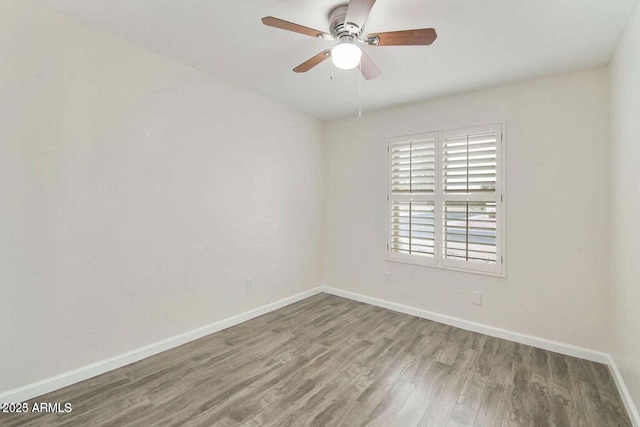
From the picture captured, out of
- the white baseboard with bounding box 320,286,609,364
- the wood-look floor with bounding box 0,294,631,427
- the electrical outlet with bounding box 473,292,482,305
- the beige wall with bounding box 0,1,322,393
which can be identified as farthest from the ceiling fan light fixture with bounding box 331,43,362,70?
the white baseboard with bounding box 320,286,609,364

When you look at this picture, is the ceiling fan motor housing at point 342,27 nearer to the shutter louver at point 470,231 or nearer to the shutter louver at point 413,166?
the shutter louver at point 413,166

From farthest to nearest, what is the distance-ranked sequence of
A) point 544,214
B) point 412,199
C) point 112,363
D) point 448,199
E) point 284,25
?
point 412,199 < point 448,199 < point 544,214 < point 112,363 < point 284,25

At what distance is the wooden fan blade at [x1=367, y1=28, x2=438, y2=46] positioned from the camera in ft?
5.56

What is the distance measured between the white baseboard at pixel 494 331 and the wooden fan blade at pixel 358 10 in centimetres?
308

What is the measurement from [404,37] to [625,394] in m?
2.80


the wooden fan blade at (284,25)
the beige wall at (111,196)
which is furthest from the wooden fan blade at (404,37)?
the beige wall at (111,196)

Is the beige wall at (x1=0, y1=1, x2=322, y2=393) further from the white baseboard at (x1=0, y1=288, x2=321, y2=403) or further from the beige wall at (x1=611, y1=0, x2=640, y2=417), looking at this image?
the beige wall at (x1=611, y1=0, x2=640, y2=417)

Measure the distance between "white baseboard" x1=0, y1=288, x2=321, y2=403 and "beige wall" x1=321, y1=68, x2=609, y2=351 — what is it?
2.13m

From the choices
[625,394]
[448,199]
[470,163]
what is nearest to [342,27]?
[470,163]

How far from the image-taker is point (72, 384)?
2.09 m

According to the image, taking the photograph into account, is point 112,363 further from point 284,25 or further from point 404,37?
point 404,37

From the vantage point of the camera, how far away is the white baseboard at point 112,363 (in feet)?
6.23

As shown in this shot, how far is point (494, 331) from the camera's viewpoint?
119 inches

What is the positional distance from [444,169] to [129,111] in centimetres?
315
